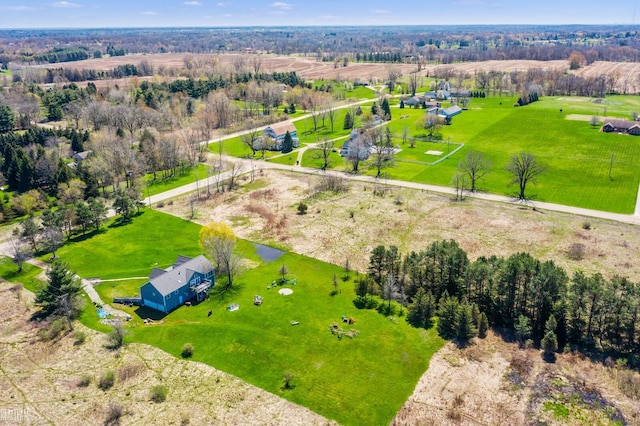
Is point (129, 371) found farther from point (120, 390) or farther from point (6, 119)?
point (6, 119)

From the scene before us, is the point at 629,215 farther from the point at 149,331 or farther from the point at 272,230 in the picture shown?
the point at 149,331

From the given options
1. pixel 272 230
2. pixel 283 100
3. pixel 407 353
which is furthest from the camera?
pixel 283 100

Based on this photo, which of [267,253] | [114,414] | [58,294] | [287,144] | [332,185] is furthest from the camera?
[287,144]

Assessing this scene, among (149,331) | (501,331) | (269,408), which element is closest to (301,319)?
(269,408)

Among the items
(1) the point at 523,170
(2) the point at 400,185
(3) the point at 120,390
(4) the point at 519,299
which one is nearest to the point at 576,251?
(4) the point at 519,299

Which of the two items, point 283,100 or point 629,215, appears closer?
point 629,215

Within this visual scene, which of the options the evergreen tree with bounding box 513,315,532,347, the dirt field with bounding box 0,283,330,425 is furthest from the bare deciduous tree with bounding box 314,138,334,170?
the dirt field with bounding box 0,283,330,425
